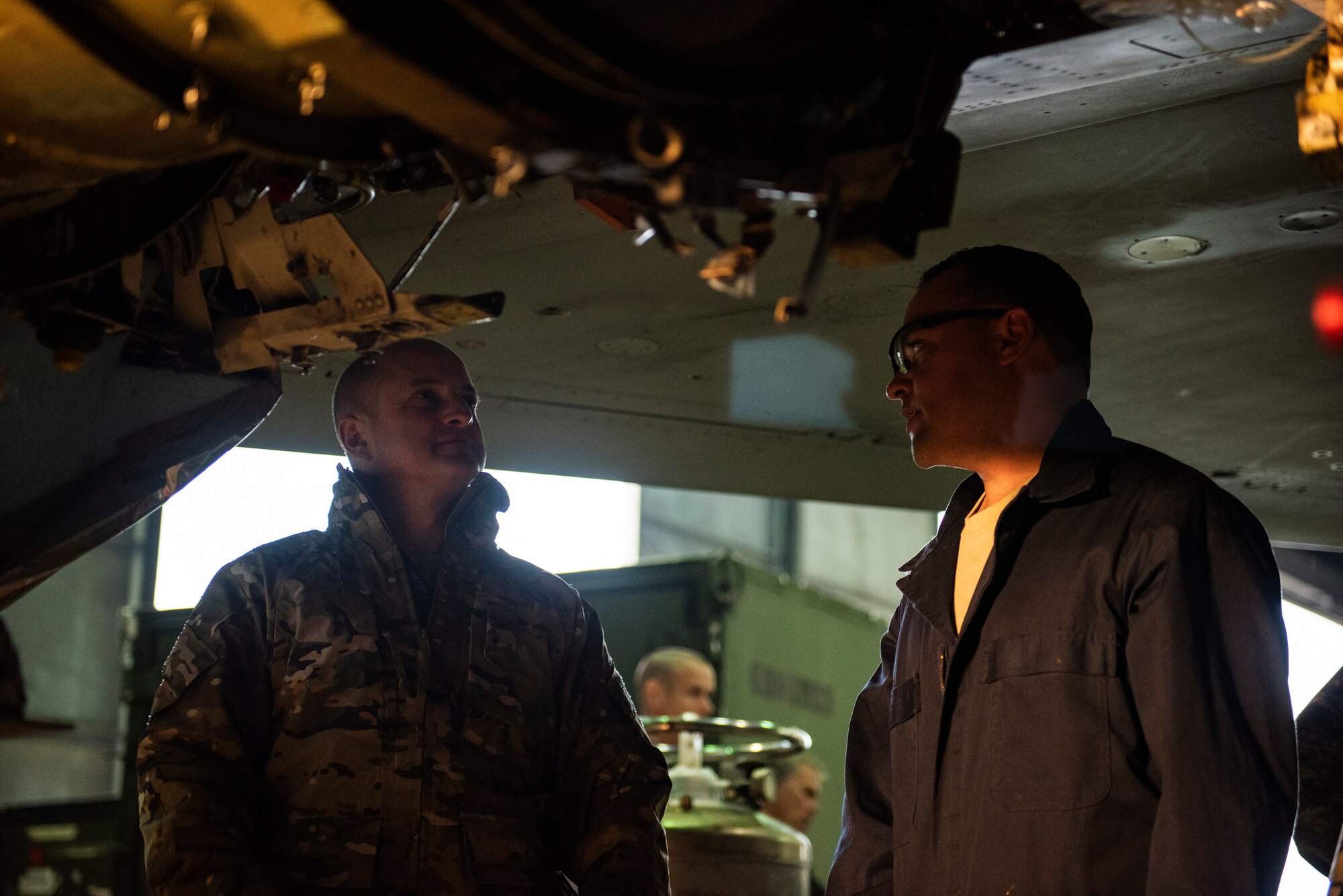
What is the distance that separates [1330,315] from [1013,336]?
166 cm

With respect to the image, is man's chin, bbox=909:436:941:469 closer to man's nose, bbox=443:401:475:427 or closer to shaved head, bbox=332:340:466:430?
man's nose, bbox=443:401:475:427

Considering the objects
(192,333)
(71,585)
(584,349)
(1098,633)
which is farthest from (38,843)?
(1098,633)

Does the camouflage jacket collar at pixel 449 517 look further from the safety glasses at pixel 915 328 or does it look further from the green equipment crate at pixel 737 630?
the green equipment crate at pixel 737 630

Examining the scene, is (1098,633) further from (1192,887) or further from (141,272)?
(141,272)

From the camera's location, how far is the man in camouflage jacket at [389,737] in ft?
9.29

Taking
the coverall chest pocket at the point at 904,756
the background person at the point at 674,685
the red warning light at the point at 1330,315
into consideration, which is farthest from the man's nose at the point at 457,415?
the background person at the point at 674,685

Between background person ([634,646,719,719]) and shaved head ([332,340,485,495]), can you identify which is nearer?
shaved head ([332,340,485,495])

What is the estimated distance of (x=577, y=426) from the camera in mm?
4875

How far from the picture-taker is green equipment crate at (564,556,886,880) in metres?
9.26

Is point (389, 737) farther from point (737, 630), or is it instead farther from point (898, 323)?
point (737, 630)

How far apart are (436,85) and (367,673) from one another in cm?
175

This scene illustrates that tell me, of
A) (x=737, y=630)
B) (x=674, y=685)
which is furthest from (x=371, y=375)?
(x=737, y=630)

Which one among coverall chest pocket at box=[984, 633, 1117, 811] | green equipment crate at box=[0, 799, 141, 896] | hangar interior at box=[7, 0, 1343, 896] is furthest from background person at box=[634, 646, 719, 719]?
coverall chest pocket at box=[984, 633, 1117, 811]

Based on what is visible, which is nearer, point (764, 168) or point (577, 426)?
point (764, 168)
